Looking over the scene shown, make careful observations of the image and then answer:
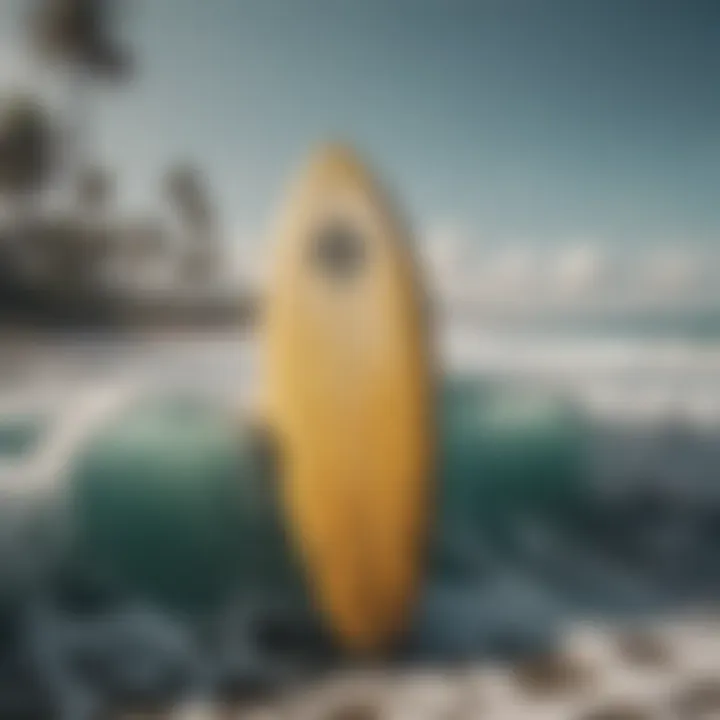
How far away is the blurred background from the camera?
1500 mm

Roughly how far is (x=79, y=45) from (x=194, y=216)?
0.33 m

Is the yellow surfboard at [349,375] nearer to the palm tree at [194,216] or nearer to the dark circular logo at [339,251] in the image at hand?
the dark circular logo at [339,251]

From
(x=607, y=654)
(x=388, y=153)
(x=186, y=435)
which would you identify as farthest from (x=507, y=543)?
(x=388, y=153)

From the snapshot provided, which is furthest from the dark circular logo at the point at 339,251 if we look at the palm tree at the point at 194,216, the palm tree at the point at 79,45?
the palm tree at the point at 79,45

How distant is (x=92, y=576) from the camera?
1485 mm

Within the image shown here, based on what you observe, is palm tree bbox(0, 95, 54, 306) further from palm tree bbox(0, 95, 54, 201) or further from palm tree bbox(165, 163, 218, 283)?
palm tree bbox(165, 163, 218, 283)

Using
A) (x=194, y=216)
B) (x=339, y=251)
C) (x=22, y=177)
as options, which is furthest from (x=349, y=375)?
(x=22, y=177)

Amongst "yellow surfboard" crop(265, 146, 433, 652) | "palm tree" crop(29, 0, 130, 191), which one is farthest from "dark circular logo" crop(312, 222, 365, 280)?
"palm tree" crop(29, 0, 130, 191)

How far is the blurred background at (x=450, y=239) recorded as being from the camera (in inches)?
59.1

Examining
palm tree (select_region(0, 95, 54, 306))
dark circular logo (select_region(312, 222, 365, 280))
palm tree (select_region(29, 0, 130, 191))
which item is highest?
palm tree (select_region(29, 0, 130, 191))

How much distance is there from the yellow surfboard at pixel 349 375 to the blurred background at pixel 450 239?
5cm

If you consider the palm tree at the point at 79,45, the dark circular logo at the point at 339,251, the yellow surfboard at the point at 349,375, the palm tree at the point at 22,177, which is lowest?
the yellow surfboard at the point at 349,375

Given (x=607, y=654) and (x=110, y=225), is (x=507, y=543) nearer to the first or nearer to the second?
(x=607, y=654)

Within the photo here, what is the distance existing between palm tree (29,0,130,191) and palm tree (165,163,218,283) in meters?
0.16
